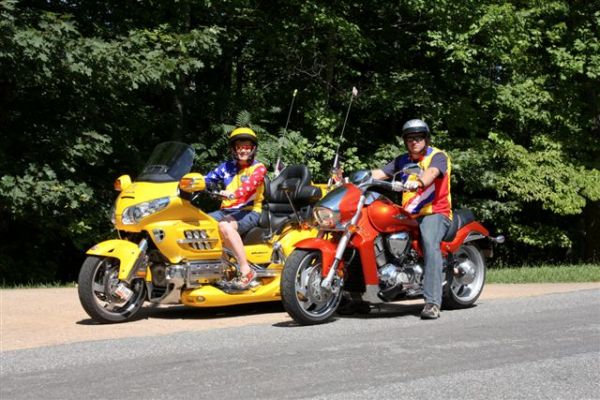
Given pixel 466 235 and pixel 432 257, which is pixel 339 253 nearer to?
pixel 432 257

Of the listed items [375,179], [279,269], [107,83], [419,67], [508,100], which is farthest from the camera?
[419,67]

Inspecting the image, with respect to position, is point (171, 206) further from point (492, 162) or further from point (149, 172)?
point (492, 162)

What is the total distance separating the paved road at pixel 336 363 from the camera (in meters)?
5.75

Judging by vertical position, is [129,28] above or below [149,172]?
above

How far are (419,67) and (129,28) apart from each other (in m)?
8.26

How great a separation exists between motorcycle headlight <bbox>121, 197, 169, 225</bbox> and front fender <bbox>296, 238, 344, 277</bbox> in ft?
4.99

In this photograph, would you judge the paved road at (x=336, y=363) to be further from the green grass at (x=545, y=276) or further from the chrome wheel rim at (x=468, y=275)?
the green grass at (x=545, y=276)

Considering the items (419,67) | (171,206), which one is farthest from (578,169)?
(171,206)

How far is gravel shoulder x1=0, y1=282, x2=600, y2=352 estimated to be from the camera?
8252mm

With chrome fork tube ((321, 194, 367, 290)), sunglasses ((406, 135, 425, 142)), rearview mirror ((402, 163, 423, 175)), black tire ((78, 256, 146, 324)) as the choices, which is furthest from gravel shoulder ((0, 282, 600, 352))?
sunglasses ((406, 135, 425, 142))

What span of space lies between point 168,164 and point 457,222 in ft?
10.1

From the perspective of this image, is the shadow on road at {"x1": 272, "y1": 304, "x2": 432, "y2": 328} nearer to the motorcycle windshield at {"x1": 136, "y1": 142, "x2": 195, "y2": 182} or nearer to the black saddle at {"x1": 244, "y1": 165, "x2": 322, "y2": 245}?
the black saddle at {"x1": 244, "y1": 165, "x2": 322, "y2": 245}

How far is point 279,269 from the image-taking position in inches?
387

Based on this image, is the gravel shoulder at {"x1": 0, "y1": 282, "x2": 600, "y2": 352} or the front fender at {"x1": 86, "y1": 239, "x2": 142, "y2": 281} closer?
the gravel shoulder at {"x1": 0, "y1": 282, "x2": 600, "y2": 352}
